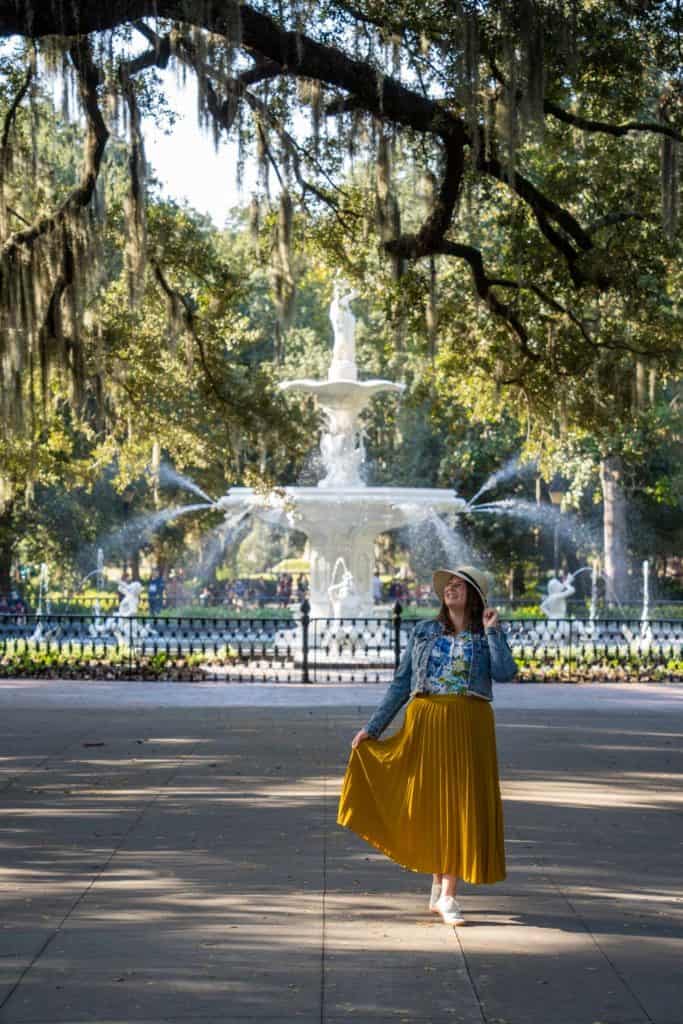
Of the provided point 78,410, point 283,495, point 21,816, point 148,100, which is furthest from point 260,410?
point 21,816

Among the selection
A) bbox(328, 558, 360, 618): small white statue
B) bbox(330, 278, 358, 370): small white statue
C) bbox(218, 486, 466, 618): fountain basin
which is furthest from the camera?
bbox(330, 278, 358, 370): small white statue

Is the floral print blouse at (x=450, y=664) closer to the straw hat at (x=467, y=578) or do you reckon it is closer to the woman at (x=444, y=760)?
the woman at (x=444, y=760)

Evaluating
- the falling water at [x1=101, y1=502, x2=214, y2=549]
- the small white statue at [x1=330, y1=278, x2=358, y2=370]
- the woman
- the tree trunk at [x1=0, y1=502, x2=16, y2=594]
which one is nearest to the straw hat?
the woman

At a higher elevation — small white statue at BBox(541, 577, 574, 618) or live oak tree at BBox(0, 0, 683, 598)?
live oak tree at BBox(0, 0, 683, 598)

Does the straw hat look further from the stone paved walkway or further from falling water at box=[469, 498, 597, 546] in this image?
falling water at box=[469, 498, 597, 546]

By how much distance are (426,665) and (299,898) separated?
127cm

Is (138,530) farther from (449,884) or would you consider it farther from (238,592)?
(449,884)

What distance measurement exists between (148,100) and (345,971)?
1425cm

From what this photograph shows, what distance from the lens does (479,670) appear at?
6.62m

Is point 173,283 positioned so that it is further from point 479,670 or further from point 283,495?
point 479,670

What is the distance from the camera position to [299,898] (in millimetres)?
6922

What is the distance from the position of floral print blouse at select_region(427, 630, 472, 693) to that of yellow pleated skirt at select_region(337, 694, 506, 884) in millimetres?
46

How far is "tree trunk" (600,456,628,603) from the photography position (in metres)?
41.6

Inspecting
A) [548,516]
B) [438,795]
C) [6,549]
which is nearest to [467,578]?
[438,795]
